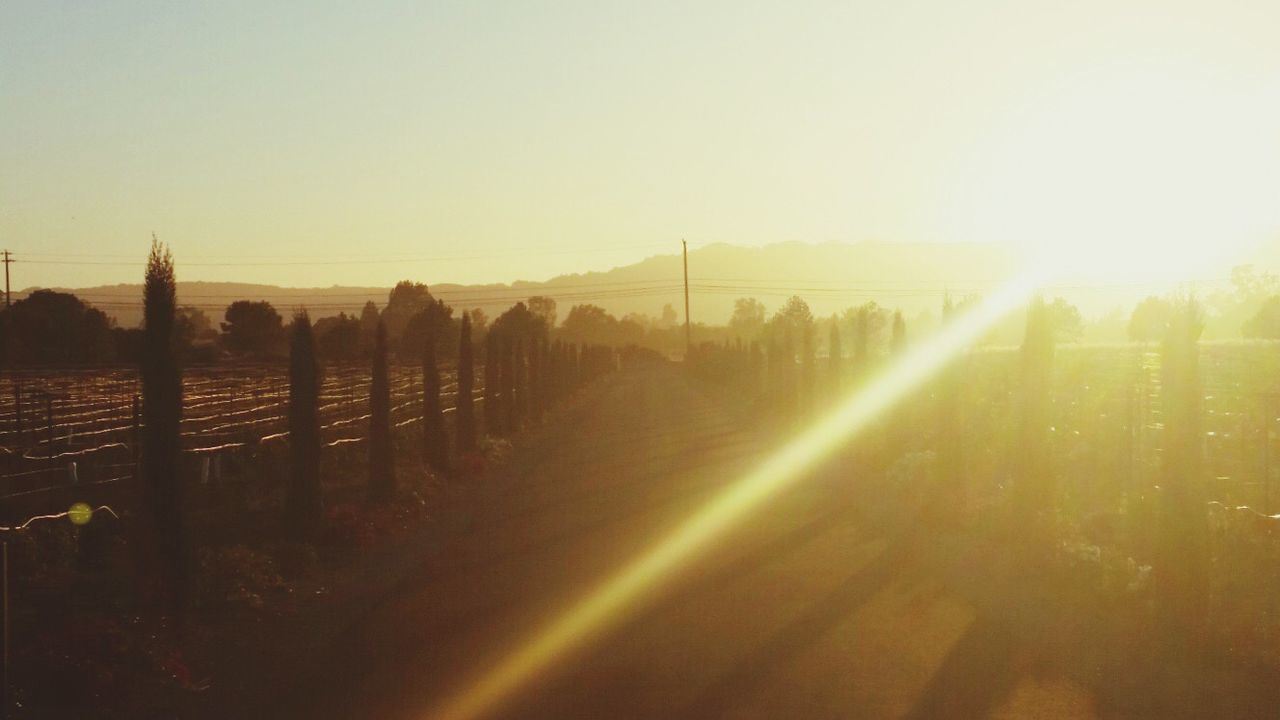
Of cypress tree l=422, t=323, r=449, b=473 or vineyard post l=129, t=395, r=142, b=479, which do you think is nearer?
vineyard post l=129, t=395, r=142, b=479

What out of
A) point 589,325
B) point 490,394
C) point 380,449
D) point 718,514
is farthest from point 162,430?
point 589,325

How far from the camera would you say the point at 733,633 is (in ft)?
29.3

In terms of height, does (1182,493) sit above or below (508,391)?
above

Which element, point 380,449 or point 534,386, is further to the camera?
point 534,386

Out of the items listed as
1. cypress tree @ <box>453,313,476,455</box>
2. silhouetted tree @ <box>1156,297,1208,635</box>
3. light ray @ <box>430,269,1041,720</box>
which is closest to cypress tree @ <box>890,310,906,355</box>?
light ray @ <box>430,269,1041,720</box>

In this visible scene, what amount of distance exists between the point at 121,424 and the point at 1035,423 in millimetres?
23589

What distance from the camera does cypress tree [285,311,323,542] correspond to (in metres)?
15.0

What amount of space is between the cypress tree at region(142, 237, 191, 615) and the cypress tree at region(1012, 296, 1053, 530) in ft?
33.5

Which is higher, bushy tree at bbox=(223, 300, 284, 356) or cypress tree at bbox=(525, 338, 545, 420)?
bushy tree at bbox=(223, 300, 284, 356)

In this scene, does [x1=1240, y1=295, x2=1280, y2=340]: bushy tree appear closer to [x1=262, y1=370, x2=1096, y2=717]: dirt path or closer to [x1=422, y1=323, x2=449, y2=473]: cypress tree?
[x1=422, y1=323, x2=449, y2=473]: cypress tree

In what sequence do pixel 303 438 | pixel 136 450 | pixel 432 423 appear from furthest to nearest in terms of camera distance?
pixel 432 423, pixel 303 438, pixel 136 450

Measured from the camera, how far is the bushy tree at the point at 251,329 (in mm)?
66125

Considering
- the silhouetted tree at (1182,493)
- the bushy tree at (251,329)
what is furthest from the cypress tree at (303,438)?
the bushy tree at (251,329)

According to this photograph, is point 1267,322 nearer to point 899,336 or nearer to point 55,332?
point 899,336
